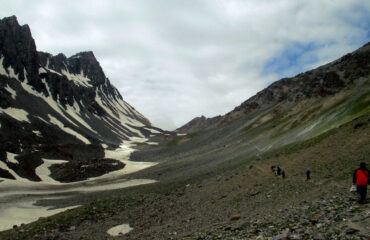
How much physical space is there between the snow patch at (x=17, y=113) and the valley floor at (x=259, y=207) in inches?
3912

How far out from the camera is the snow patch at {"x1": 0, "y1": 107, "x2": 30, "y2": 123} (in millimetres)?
113000

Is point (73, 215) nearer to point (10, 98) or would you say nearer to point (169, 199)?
point (169, 199)

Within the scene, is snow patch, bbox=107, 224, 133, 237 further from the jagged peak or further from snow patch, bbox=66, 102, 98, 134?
the jagged peak

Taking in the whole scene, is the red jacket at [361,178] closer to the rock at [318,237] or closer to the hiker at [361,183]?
the hiker at [361,183]

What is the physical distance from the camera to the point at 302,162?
32.8 m

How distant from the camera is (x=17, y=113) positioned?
118 metres

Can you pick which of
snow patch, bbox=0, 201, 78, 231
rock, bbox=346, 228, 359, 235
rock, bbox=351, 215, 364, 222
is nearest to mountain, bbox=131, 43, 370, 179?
snow patch, bbox=0, 201, 78, 231

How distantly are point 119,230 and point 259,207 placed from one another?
1124cm

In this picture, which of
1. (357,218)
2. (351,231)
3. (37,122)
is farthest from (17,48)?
(351,231)

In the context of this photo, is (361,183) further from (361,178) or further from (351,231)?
(351,231)

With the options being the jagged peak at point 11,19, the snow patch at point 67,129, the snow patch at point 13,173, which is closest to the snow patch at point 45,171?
the snow patch at point 13,173

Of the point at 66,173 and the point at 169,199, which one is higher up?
the point at 66,173

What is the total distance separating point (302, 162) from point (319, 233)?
24.9m

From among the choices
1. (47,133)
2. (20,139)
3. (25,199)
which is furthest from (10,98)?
(25,199)
